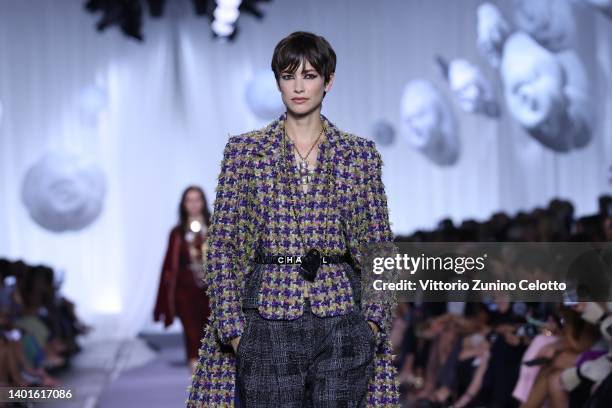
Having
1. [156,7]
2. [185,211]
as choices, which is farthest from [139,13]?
[185,211]

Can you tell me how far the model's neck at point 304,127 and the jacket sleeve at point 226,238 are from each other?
14cm

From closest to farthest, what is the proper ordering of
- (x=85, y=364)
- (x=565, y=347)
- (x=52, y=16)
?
(x=565, y=347)
(x=85, y=364)
(x=52, y=16)

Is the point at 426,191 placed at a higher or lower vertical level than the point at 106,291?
higher

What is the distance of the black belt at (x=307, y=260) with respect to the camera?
2.47m

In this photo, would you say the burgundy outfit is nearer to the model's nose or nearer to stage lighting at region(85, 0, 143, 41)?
the model's nose

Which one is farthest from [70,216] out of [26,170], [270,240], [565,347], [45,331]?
[270,240]

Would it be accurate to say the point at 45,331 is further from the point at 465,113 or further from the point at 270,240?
the point at 270,240

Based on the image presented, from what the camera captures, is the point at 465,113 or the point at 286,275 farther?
the point at 465,113

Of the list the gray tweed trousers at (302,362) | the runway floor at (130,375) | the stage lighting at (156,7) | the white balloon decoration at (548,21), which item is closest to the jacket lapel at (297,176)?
the gray tweed trousers at (302,362)

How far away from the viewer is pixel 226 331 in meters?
2.47

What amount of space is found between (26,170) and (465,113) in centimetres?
428

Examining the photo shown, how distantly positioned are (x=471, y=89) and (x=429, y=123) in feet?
1.67
